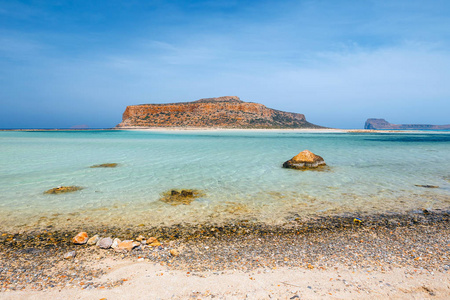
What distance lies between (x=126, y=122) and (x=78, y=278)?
450ft

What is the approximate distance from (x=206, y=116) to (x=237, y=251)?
4494 inches

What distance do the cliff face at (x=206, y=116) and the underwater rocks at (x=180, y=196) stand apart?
322 feet

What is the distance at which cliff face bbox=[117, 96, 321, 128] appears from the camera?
113500 mm

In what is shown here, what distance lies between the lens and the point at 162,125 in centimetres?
11669

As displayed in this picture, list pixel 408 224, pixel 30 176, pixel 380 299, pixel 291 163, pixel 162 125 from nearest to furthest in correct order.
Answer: pixel 380 299 → pixel 408 224 → pixel 30 176 → pixel 291 163 → pixel 162 125

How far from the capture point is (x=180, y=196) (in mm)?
9383

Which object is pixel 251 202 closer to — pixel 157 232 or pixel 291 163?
pixel 157 232

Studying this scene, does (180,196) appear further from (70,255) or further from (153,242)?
(70,255)

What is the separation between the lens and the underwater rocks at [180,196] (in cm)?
879

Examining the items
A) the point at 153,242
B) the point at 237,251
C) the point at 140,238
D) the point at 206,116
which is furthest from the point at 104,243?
the point at 206,116

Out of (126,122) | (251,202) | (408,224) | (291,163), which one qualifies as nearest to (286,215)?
(251,202)

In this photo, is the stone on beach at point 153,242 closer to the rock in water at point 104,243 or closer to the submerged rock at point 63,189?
the rock in water at point 104,243

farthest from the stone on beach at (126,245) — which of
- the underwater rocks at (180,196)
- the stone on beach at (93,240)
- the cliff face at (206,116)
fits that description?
the cliff face at (206,116)

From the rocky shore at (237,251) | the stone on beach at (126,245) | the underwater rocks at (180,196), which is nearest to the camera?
the rocky shore at (237,251)
